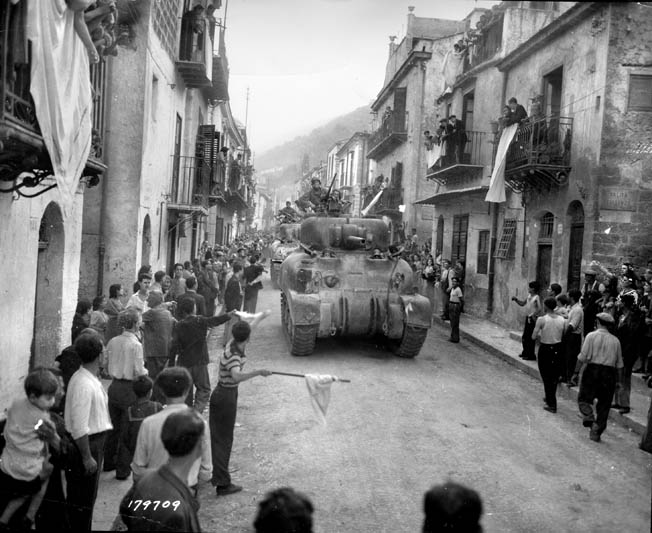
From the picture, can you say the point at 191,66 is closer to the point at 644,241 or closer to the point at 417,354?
the point at 417,354

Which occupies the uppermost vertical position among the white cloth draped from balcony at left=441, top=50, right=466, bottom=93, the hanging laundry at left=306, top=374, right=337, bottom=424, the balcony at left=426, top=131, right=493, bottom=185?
the white cloth draped from balcony at left=441, top=50, right=466, bottom=93

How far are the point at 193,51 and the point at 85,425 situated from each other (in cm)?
1323

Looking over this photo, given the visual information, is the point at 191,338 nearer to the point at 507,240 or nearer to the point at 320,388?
the point at 320,388

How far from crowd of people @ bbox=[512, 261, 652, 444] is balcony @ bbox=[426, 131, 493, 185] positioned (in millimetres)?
7751

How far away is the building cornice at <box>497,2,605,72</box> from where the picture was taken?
1191cm

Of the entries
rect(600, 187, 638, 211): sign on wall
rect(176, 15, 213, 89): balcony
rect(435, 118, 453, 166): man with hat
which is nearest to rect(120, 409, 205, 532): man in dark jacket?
rect(600, 187, 638, 211): sign on wall

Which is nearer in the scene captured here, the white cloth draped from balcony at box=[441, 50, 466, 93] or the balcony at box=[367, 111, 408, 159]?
the white cloth draped from balcony at box=[441, 50, 466, 93]

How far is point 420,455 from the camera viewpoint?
6.36 metres

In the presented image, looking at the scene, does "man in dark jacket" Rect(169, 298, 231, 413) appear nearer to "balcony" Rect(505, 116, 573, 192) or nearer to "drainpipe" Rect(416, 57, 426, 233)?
"balcony" Rect(505, 116, 573, 192)

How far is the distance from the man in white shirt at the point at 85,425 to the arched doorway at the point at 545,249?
1121 centimetres

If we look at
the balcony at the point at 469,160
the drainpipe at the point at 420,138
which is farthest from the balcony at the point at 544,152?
the drainpipe at the point at 420,138

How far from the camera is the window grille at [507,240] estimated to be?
15.6 metres

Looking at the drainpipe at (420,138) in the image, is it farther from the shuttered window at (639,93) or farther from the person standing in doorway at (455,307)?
the shuttered window at (639,93)

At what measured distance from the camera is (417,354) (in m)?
11.2
